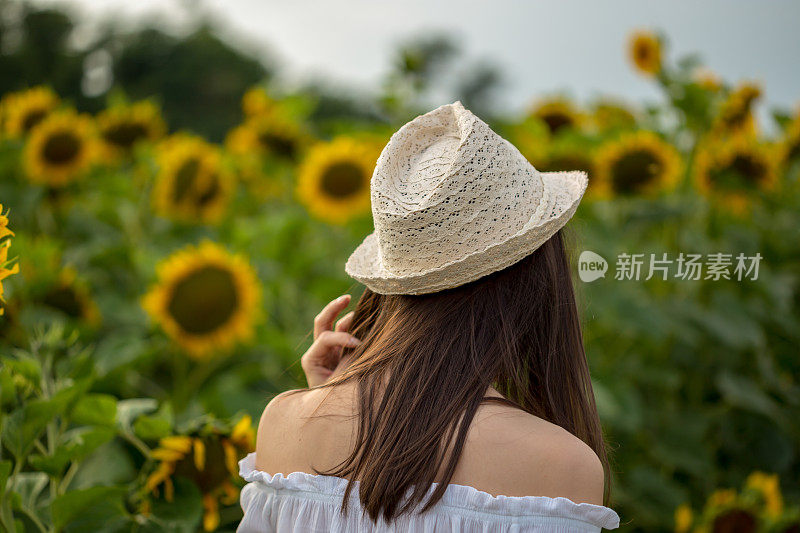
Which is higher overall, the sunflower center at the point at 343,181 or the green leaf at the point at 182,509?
the sunflower center at the point at 343,181

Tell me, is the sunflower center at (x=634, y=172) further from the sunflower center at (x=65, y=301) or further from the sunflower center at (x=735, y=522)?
the sunflower center at (x=65, y=301)

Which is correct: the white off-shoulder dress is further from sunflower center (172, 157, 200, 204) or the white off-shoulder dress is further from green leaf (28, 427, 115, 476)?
sunflower center (172, 157, 200, 204)

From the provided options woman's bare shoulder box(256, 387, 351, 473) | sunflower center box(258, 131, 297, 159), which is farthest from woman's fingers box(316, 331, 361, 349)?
sunflower center box(258, 131, 297, 159)

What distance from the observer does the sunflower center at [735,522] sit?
6.76ft

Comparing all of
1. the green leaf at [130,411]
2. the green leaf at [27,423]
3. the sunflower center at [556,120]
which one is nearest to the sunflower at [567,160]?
the sunflower center at [556,120]

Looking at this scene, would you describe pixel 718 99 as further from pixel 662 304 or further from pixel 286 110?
pixel 286 110

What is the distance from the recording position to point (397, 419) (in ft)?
3.36

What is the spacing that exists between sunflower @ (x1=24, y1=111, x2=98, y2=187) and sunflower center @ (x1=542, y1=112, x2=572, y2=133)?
6.25ft

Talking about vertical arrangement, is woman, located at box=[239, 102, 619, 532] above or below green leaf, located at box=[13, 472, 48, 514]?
above

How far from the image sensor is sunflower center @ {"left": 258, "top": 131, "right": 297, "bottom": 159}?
11.0 feet

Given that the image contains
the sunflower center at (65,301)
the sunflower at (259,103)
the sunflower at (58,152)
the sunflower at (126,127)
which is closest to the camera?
the sunflower center at (65,301)

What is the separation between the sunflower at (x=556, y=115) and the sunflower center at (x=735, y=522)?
1814 millimetres

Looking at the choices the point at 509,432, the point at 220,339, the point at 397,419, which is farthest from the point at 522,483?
the point at 220,339

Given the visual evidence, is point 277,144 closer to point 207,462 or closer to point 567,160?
point 567,160
